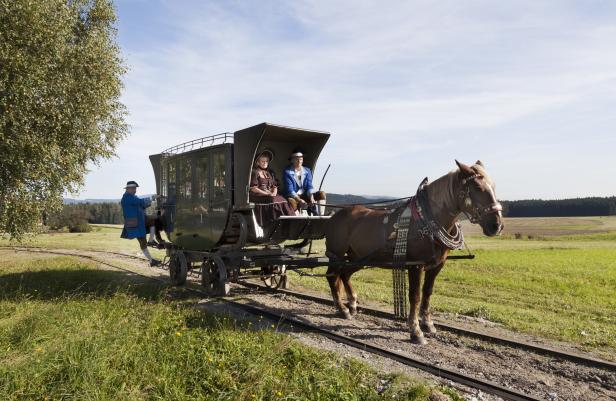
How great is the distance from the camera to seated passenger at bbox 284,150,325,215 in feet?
29.6

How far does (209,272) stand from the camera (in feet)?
32.8

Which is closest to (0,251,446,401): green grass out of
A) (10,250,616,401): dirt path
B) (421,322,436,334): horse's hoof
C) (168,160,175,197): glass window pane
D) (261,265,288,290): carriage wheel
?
(10,250,616,401): dirt path

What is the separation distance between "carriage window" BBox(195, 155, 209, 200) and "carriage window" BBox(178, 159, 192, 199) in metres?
0.40

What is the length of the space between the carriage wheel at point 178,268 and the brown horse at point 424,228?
4.24m

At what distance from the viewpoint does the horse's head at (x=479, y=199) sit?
19.1 feet

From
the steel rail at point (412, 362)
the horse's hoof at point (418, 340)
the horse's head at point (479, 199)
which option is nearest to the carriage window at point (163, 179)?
the steel rail at point (412, 362)

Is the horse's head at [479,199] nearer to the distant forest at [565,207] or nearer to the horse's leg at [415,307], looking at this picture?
the horse's leg at [415,307]

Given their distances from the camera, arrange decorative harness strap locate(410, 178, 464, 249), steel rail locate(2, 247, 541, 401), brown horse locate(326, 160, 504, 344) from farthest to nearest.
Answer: decorative harness strap locate(410, 178, 464, 249) → brown horse locate(326, 160, 504, 344) → steel rail locate(2, 247, 541, 401)

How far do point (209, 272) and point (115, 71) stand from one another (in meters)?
10.3

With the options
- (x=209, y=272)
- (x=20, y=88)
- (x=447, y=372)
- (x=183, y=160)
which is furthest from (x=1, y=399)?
(x=20, y=88)

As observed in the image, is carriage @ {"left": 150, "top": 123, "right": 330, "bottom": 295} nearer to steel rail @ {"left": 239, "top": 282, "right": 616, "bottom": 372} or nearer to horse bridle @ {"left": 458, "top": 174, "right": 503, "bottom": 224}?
steel rail @ {"left": 239, "top": 282, "right": 616, "bottom": 372}

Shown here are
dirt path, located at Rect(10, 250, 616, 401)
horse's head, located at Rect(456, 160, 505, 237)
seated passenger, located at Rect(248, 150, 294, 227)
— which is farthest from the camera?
seated passenger, located at Rect(248, 150, 294, 227)

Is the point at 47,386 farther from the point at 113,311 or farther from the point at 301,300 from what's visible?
the point at 301,300

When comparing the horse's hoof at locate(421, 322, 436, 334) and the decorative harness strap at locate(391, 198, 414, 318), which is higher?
the decorative harness strap at locate(391, 198, 414, 318)
